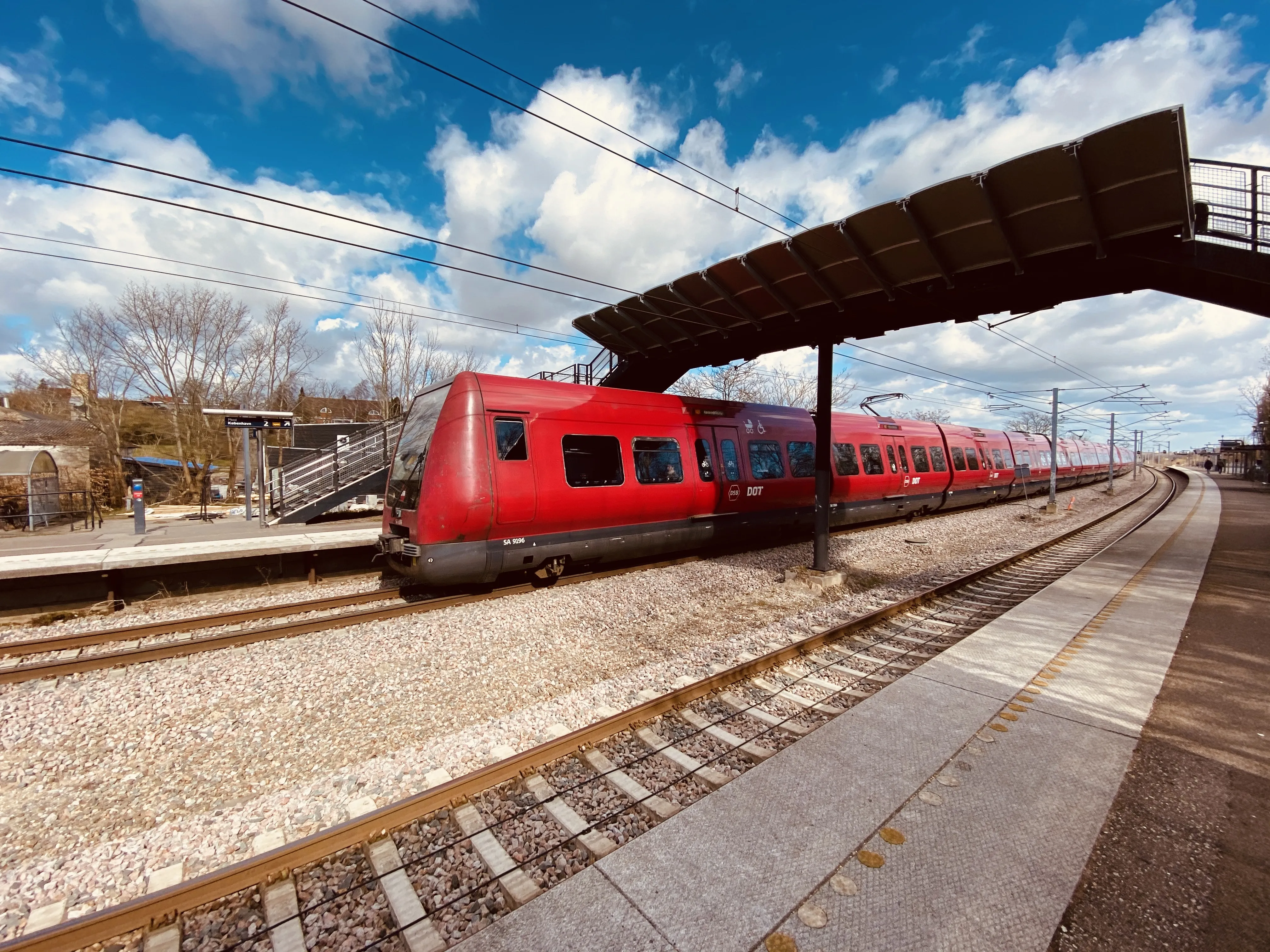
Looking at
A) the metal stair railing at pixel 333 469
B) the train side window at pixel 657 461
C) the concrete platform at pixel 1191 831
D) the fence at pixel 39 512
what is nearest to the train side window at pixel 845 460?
the train side window at pixel 657 461

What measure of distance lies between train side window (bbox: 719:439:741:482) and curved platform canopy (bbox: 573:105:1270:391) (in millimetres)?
2180

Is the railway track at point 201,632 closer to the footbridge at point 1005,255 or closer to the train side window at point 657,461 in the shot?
the train side window at point 657,461

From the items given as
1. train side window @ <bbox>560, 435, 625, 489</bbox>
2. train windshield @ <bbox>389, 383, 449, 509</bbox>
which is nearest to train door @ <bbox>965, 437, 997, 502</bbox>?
train side window @ <bbox>560, 435, 625, 489</bbox>

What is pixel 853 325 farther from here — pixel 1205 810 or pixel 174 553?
pixel 174 553

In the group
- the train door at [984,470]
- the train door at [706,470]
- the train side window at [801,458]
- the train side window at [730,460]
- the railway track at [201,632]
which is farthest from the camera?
the train door at [984,470]

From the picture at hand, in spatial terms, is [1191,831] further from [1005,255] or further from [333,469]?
[333,469]

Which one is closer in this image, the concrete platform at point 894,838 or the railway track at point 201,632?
the concrete platform at point 894,838

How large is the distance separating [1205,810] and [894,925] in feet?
7.84

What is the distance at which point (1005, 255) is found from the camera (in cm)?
717

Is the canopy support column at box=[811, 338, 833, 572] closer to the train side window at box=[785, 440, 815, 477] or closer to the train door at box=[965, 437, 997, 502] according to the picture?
the train side window at box=[785, 440, 815, 477]

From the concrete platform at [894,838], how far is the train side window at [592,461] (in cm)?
532

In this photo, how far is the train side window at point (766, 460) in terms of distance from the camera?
11.6 meters

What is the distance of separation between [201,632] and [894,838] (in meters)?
8.18

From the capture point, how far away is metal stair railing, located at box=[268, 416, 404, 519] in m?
15.0
